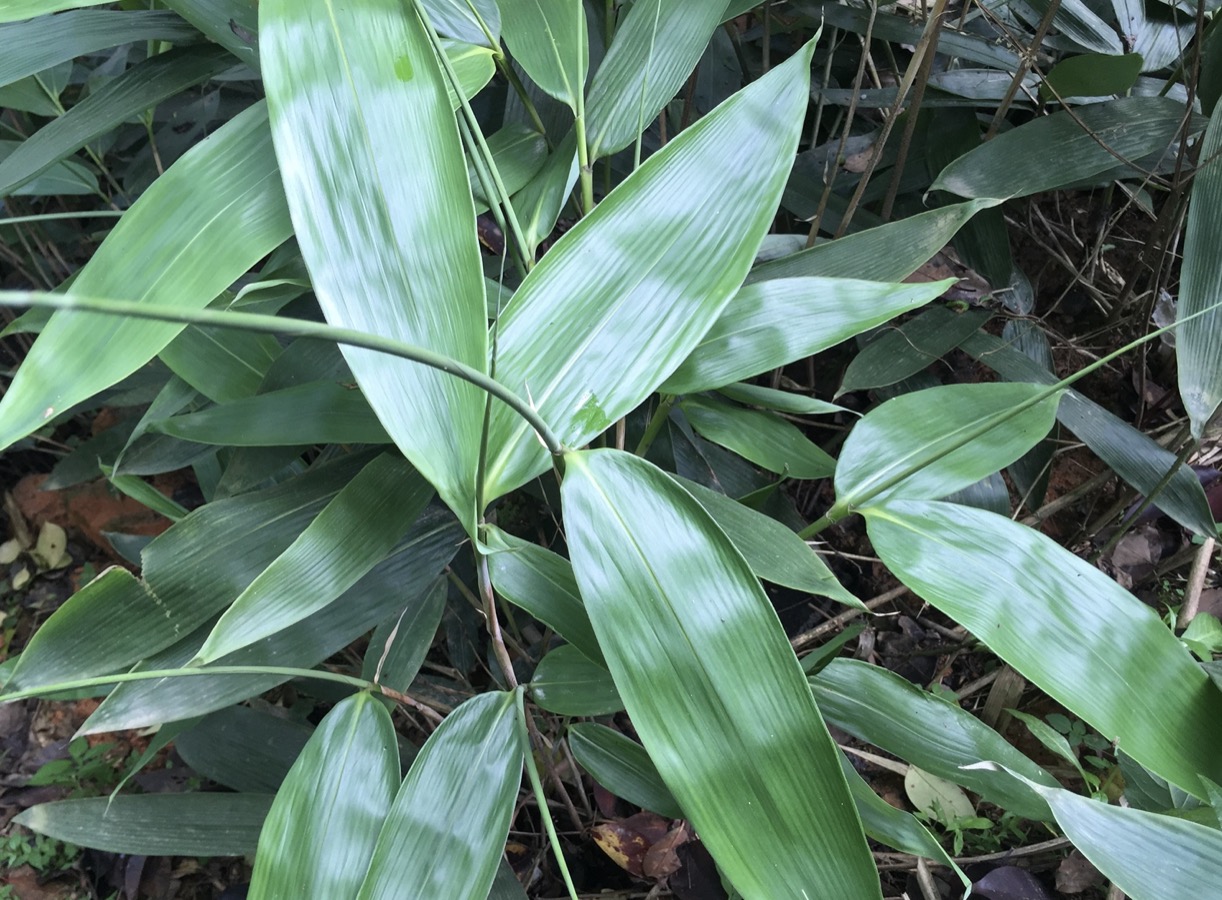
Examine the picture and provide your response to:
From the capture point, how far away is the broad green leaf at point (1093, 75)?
60cm

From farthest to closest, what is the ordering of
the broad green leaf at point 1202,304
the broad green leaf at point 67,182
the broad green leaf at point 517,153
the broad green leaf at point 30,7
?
the broad green leaf at point 67,182
the broad green leaf at point 517,153
the broad green leaf at point 1202,304
the broad green leaf at point 30,7

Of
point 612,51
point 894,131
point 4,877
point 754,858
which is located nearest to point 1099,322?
point 894,131

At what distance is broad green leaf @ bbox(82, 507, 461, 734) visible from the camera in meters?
0.47

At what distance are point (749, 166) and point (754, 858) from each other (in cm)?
37

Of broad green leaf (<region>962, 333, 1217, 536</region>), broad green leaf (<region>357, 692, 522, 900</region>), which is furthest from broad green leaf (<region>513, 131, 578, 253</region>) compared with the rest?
broad green leaf (<region>962, 333, 1217, 536</region>)

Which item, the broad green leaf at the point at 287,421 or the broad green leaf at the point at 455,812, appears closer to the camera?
the broad green leaf at the point at 455,812

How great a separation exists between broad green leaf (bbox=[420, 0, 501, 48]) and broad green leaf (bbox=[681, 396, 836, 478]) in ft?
1.08

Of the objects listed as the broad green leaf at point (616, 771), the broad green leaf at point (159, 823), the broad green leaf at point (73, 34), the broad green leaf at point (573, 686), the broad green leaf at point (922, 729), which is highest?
the broad green leaf at point (73, 34)

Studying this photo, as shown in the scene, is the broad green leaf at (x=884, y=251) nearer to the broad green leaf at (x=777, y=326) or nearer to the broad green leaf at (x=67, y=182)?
the broad green leaf at (x=777, y=326)

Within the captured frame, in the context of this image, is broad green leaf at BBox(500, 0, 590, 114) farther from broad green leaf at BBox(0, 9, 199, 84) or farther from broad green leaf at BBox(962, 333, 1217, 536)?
broad green leaf at BBox(962, 333, 1217, 536)

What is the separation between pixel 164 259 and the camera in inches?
15.9

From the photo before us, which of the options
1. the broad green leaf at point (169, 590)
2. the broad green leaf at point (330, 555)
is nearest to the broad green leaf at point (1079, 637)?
the broad green leaf at point (330, 555)

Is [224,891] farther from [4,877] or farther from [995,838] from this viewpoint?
[995,838]

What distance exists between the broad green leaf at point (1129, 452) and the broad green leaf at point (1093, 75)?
0.77 ft
